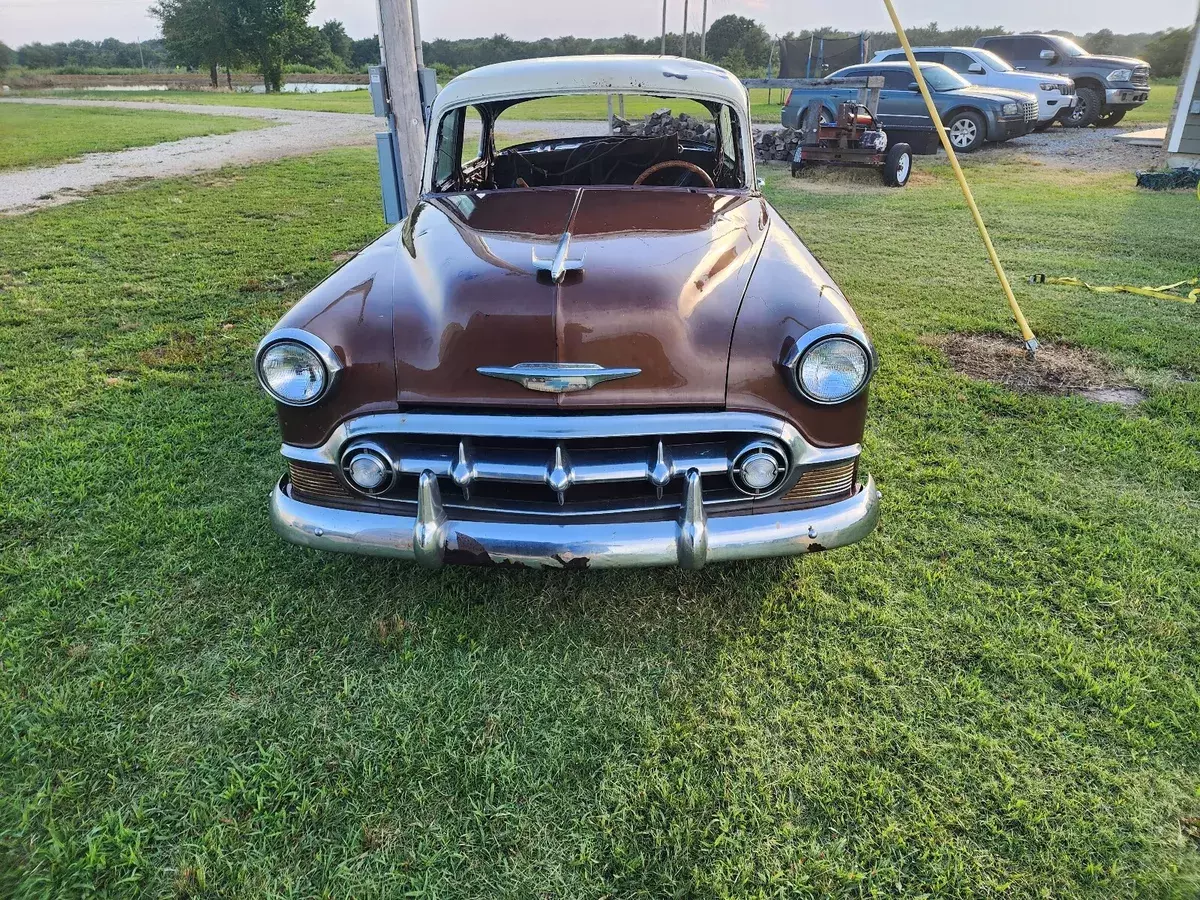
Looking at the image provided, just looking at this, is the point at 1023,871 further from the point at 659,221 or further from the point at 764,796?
the point at 659,221

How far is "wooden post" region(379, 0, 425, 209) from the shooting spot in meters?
5.63

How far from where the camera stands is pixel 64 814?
1903mm

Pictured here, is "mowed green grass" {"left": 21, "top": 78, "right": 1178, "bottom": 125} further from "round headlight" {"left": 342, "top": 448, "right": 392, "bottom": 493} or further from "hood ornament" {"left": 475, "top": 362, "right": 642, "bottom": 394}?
"round headlight" {"left": 342, "top": 448, "right": 392, "bottom": 493}

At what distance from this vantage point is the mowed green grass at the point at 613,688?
Answer: 6.00ft

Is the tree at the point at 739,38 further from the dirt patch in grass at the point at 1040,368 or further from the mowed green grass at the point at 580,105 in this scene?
the dirt patch in grass at the point at 1040,368

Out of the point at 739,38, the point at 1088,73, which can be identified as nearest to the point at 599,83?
the point at 1088,73

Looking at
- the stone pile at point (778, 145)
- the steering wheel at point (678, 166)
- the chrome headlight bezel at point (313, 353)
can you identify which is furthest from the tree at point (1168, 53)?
the chrome headlight bezel at point (313, 353)

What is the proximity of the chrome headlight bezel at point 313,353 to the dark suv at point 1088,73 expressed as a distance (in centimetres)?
1795

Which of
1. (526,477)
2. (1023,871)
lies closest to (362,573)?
(526,477)

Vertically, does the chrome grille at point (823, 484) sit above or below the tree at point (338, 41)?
below

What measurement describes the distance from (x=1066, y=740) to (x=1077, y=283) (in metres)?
5.09

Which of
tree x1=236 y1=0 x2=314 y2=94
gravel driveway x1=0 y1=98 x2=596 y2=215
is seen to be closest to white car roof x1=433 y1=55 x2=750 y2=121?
gravel driveway x1=0 y1=98 x2=596 y2=215

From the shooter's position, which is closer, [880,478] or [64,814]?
[64,814]

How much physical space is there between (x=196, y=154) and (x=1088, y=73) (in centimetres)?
1817
